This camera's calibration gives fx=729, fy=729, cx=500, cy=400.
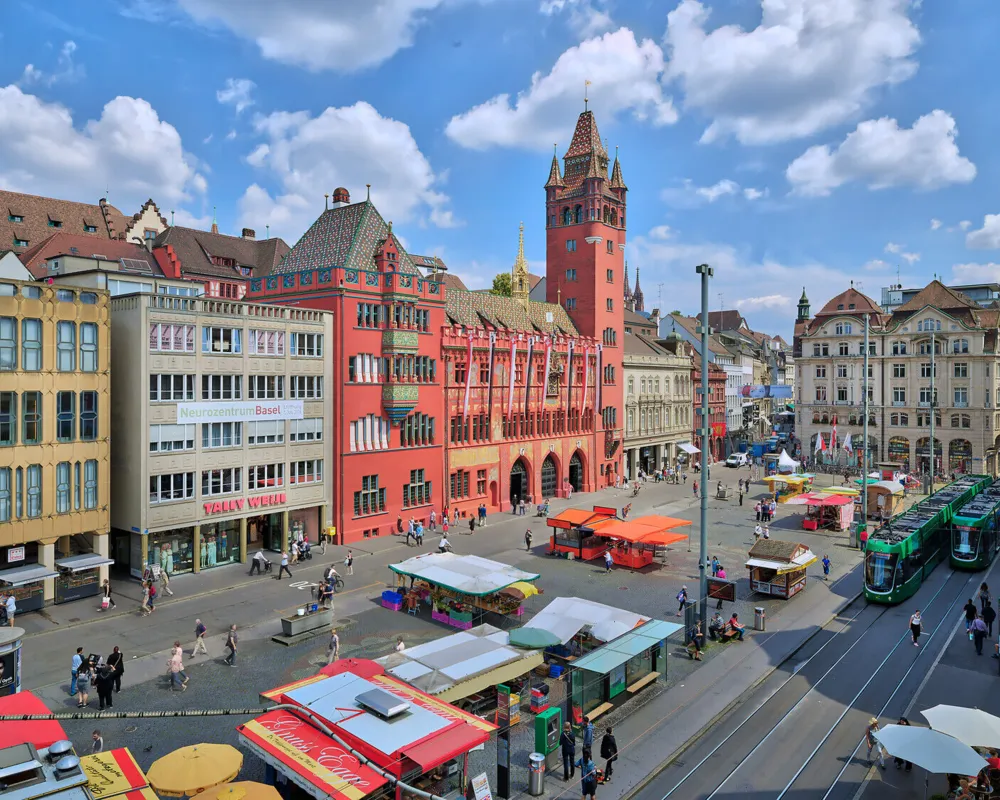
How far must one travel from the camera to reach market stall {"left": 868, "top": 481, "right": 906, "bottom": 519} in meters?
54.7

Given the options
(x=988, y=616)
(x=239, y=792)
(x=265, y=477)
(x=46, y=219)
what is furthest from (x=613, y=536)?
(x=46, y=219)

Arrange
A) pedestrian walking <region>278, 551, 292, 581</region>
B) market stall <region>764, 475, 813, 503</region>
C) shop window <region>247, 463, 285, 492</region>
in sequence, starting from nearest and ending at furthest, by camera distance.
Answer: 1. pedestrian walking <region>278, 551, 292, 581</region>
2. shop window <region>247, 463, 285, 492</region>
3. market stall <region>764, 475, 813, 503</region>

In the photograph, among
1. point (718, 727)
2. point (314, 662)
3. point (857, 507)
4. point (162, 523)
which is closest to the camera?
point (718, 727)

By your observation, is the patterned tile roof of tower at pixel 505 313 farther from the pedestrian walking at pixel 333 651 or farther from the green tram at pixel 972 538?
the green tram at pixel 972 538

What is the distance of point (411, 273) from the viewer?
52.0 metres

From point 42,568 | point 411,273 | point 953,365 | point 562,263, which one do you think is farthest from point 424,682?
point 953,365

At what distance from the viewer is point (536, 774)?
60.6 feet

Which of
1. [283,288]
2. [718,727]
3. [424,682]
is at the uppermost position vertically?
[283,288]

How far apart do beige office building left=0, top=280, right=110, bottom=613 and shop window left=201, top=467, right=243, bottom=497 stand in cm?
496

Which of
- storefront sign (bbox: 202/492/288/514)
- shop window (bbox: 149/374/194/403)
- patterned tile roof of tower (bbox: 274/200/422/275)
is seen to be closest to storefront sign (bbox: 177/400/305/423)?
shop window (bbox: 149/374/194/403)

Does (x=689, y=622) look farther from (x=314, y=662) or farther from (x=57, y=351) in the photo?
(x=57, y=351)

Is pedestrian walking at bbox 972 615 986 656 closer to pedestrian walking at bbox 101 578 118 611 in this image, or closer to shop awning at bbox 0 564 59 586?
pedestrian walking at bbox 101 578 118 611

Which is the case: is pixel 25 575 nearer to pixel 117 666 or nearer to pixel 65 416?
pixel 65 416

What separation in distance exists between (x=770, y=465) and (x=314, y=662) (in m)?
63.8
